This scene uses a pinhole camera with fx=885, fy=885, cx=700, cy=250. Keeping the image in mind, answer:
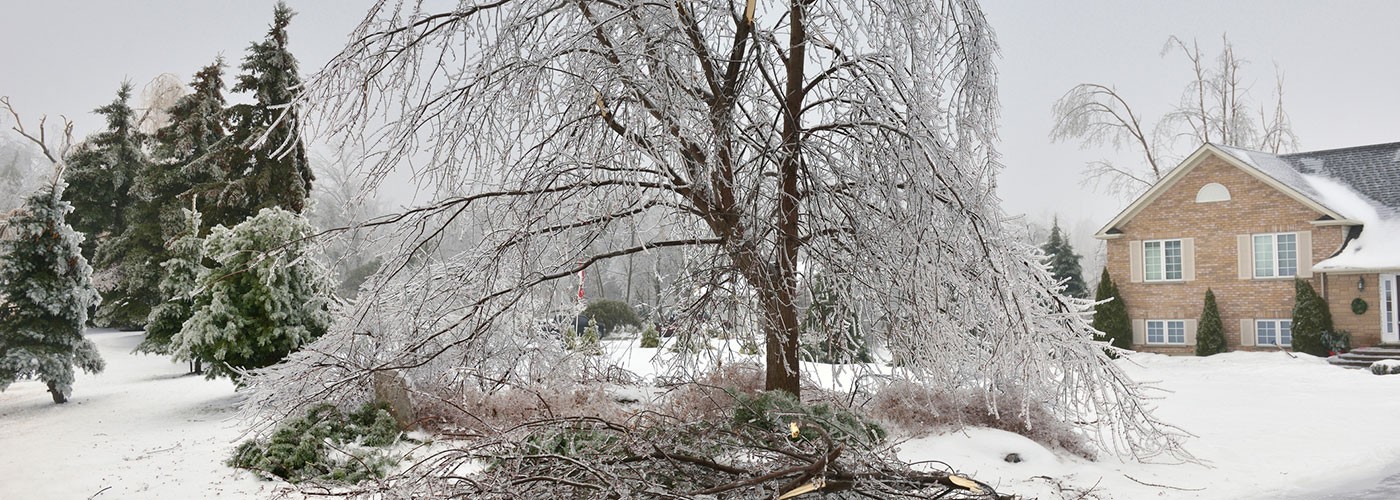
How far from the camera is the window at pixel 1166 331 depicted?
58.0 ft

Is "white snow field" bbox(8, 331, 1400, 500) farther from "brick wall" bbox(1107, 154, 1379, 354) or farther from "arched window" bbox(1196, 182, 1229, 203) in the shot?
"arched window" bbox(1196, 182, 1229, 203)

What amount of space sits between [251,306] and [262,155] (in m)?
4.32

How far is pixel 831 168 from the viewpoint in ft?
16.3

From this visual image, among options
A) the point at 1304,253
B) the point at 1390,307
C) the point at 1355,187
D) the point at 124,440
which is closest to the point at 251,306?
the point at 124,440

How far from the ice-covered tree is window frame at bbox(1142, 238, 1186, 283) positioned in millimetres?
13828

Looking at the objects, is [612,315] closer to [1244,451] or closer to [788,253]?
[1244,451]

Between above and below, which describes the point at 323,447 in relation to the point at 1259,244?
below

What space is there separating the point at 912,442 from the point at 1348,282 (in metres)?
13.6

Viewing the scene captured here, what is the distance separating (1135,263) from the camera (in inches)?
719

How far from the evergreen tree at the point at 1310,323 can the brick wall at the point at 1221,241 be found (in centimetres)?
45

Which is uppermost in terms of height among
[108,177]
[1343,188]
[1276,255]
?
[1343,188]

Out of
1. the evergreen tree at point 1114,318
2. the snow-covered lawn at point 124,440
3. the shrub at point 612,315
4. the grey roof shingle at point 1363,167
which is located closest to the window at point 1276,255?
the grey roof shingle at point 1363,167

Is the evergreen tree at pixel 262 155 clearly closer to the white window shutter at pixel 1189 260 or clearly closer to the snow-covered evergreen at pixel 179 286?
the snow-covered evergreen at pixel 179 286

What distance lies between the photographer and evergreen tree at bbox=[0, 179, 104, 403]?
29.2 ft
